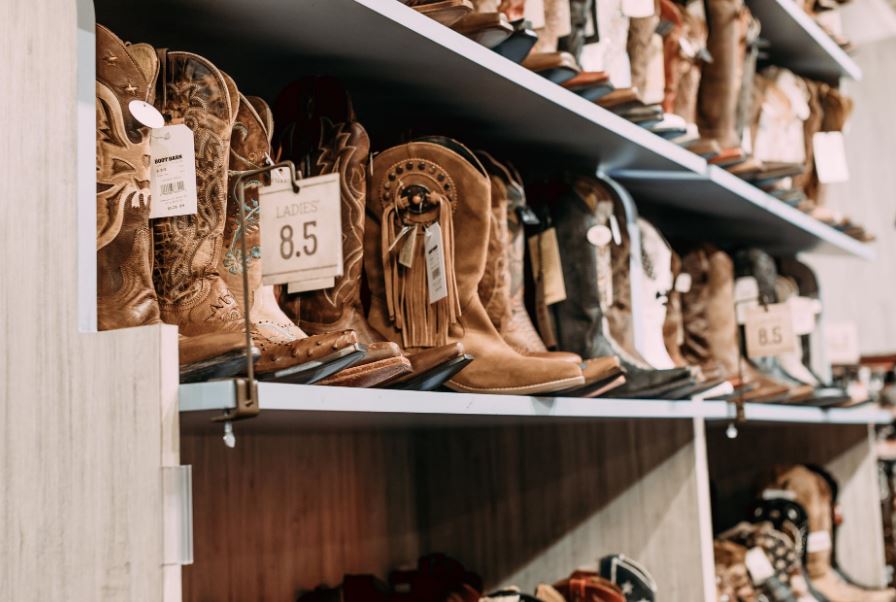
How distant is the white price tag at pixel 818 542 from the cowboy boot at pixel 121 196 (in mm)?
2611

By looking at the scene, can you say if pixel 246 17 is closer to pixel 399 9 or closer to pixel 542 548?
pixel 399 9

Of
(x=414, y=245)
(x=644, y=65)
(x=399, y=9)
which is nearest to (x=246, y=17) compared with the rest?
(x=399, y=9)

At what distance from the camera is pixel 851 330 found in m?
3.93

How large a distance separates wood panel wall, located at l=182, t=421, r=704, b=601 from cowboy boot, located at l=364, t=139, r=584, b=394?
1.55ft

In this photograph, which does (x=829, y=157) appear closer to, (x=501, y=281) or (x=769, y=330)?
(x=769, y=330)

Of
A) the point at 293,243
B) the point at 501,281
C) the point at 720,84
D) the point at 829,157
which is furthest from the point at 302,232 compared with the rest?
the point at 829,157

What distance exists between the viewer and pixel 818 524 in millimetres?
3477

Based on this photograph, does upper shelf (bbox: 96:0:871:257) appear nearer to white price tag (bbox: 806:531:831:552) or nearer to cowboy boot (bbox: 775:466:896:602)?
cowboy boot (bbox: 775:466:896:602)

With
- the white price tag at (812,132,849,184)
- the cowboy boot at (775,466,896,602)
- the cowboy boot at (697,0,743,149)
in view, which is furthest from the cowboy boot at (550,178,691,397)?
the cowboy boot at (775,466,896,602)

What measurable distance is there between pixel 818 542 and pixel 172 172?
8.83 feet

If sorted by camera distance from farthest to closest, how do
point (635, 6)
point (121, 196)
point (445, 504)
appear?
1. point (445, 504)
2. point (635, 6)
3. point (121, 196)

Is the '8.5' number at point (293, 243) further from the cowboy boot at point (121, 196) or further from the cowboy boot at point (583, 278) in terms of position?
the cowboy boot at point (583, 278)

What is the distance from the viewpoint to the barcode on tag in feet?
4.48

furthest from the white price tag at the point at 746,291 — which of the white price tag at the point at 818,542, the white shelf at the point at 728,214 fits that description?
the white price tag at the point at 818,542
